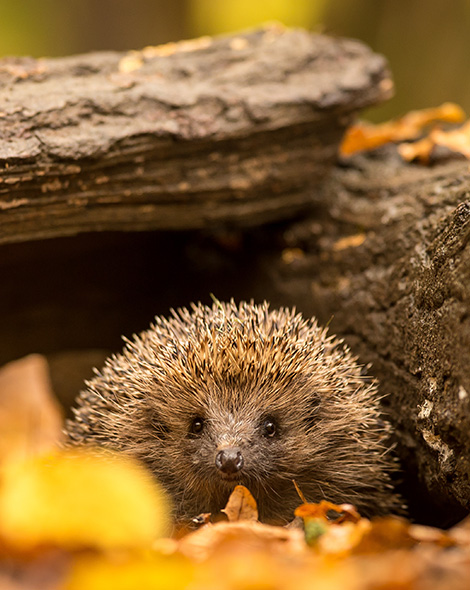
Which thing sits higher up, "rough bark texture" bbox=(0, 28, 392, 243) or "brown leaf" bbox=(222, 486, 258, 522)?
"rough bark texture" bbox=(0, 28, 392, 243)

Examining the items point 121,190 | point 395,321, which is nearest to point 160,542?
point 395,321

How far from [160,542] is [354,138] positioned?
3.43m

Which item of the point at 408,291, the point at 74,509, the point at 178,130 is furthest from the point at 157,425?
the point at 74,509

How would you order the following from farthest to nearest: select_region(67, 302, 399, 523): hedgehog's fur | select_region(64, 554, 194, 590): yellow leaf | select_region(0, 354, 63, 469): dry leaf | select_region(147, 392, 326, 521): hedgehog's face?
select_region(0, 354, 63, 469): dry leaf, select_region(67, 302, 399, 523): hedgehog's fur, select_region(147, 392, 326, 521): hedgehog's face, select_region(64, 554, 194, 590): yellow leaf

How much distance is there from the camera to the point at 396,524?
199 cm

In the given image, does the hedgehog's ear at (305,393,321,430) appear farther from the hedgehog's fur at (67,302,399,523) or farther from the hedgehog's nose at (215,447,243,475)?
the hedgehog's nose at (215,447,243,475)

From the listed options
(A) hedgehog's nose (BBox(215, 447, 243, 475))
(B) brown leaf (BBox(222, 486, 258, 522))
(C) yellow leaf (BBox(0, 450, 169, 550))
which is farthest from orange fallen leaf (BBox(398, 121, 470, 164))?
(C) yellow leaf (BBox(0, 450, 169, 550))

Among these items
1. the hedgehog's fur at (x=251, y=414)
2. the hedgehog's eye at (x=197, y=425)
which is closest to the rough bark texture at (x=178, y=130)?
the hedgehog's fur at (x=251, y=414)

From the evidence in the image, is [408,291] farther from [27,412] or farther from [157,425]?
[27,412]

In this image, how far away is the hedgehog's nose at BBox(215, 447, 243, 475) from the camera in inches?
113

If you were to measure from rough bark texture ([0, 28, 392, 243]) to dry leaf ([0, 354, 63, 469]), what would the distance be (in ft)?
8.13

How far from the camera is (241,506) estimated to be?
284cm

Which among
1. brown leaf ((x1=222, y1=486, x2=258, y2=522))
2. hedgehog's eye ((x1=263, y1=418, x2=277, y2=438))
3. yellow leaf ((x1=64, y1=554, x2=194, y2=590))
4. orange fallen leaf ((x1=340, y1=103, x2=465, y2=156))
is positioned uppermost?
orange fallen leaf ((x1=340, y1=103, x2=465, y2=156))

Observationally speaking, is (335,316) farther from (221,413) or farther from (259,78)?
(259,78)
